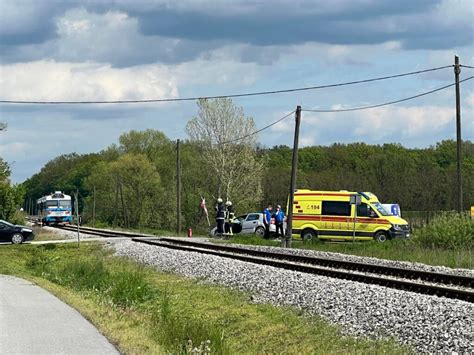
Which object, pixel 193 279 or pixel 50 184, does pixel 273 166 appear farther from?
pixel 193 279

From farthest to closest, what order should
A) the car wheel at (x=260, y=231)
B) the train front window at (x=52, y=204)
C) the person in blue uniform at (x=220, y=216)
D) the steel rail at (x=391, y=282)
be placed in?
the train front window at (x=52, y=204), the car wheel at (x=260, y=231), the person in blue uniform at (x=220, y=216), the steel rail at (x=391, y=282)

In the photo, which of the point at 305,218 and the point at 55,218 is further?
the point at 55,218

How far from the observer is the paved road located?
10.5 metres

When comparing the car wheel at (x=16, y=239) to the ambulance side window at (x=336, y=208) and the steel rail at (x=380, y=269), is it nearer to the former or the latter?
the ambulance side window at (x=336, y=208)

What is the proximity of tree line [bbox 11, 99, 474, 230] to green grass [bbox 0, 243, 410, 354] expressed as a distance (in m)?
53.8

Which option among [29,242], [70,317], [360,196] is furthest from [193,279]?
[29,242]

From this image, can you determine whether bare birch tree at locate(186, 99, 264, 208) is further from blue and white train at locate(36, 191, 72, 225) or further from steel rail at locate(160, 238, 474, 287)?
steel rail at locate(160, 238, 474, 287)

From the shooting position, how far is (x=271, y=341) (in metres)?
13.5

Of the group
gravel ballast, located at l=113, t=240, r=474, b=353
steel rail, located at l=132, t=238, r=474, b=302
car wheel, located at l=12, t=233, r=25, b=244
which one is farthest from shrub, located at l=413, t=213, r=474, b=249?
car wheel, located at l=12, t=233, r=25, b=244

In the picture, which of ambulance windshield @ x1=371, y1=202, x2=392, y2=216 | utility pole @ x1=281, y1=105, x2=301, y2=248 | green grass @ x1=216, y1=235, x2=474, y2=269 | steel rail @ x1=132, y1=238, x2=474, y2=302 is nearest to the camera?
steel rail @ x1=132, y1=238, x2=474, y2=302

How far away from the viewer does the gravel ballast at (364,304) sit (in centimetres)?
1218

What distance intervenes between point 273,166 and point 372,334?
318 feet

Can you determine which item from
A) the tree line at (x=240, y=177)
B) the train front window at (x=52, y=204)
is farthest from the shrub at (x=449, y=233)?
the train front window at (x=52, y=204)

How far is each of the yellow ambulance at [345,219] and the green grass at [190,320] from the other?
740 inches
